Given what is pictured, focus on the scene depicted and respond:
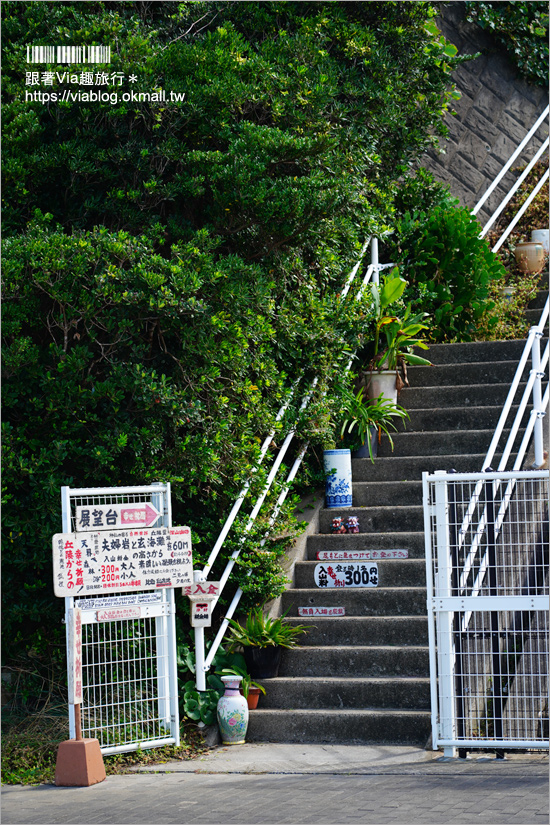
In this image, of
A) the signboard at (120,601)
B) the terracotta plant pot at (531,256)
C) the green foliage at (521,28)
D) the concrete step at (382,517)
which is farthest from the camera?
the green foliage at (521,28)

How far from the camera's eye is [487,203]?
1226cm

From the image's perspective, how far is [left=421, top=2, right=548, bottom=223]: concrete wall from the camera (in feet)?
39.3

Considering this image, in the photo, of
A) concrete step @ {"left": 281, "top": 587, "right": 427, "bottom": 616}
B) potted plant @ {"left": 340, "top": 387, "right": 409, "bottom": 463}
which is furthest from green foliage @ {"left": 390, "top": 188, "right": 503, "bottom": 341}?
concrete step @ {"left": 281, "top": 587, "right": 427, "bottom": 616}

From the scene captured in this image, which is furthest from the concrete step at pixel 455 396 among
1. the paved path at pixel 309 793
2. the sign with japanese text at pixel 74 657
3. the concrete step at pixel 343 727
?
→ the sign with japanese text at pixel 74 657

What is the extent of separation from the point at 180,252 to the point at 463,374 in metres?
3.58

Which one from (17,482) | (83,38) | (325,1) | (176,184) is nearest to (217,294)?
(176,184)

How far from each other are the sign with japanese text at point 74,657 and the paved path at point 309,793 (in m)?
0.52

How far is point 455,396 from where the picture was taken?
29.3 ft

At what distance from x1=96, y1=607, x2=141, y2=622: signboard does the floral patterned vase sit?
0.80m

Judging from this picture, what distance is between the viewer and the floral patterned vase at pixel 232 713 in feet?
21.0

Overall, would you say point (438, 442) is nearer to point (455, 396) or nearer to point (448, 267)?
point (455, 396)

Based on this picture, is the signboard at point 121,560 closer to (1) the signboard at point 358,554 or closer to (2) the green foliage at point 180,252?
(2) the green foliage at point 180,252

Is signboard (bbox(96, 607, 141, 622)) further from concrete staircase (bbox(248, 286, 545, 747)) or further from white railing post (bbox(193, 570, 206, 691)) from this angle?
concrete staircase (bbox(248, 286, 545, 747))

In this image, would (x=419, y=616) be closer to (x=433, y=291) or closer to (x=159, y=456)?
(x=159, y=456)
